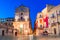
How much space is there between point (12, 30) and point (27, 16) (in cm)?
981

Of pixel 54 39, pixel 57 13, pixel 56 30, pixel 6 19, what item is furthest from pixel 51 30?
pixel 6 19

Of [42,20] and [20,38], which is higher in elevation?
[42,20]

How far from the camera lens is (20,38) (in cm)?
3356

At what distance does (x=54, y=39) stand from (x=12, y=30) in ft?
86.1

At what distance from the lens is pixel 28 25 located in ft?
206

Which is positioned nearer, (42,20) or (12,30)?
(12,30)

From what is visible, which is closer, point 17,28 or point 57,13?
point 57,13

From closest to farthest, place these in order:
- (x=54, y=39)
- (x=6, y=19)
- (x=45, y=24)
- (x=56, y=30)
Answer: (x=54, y=39) → (x=56, y=30) → (x=45, y=24) → (x=6, y=19)

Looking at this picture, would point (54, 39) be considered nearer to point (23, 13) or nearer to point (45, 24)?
point (45, 24)

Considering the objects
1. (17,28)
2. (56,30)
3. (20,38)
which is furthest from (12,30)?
(20,38)

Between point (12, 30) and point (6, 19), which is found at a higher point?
point (6, 19)

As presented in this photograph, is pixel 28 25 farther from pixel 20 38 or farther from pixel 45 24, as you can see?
pixel 20 38

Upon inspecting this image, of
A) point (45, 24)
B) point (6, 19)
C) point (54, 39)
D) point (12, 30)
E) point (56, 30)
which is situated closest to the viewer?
point (54, 39)

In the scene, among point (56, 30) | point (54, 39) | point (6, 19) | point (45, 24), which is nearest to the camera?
point (54, 39)
